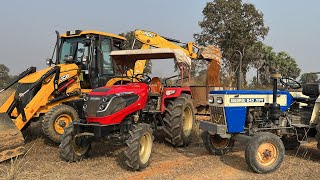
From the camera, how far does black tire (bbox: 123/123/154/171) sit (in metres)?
5.98

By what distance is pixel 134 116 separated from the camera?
6859mm

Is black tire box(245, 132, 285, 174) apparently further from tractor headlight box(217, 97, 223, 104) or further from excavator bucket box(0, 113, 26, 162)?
excavator bucket box(0, 113, 26, 162)

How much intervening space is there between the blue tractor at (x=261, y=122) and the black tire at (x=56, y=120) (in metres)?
3.26

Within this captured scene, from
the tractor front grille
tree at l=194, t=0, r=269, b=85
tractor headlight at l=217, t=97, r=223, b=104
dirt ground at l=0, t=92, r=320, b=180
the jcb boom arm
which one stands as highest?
tree at l=194, t=0, r=269, b=85

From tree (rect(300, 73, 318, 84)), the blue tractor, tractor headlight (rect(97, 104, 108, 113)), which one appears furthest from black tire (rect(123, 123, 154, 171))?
tree (rect(300, 73, 318, 84))

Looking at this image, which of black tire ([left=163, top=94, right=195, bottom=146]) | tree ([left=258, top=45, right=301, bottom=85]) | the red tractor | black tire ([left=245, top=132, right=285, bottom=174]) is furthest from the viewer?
tree ([left=258, top=45, right=301, bottom=85])

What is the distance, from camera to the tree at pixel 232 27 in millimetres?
24375

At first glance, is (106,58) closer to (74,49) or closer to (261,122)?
(74,49)

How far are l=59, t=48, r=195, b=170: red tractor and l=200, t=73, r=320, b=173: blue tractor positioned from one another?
1028mm

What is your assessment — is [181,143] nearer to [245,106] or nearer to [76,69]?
[245,106]

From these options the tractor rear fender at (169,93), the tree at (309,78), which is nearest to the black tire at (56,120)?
the tractor rear fender at (169,93)

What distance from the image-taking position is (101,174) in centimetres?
587

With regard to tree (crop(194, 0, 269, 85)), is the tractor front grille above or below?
below

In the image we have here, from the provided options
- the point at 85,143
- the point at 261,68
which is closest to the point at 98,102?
the point at 85,143
